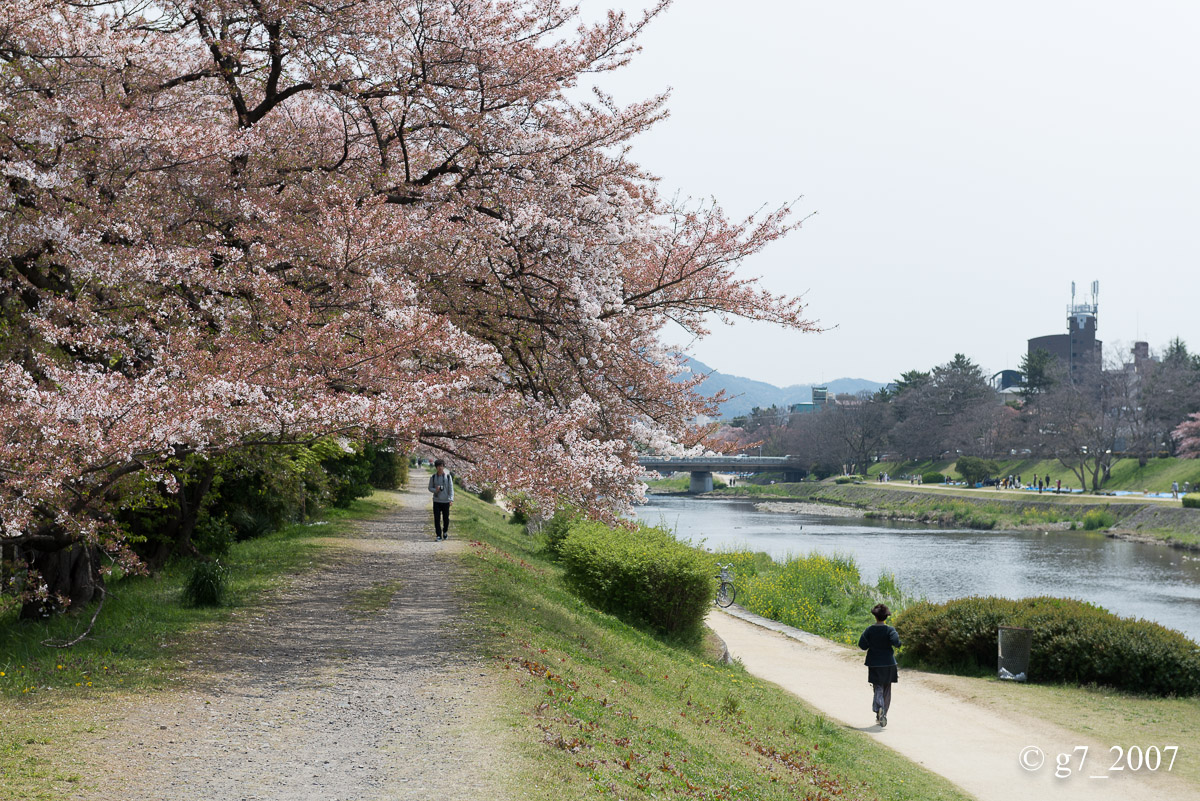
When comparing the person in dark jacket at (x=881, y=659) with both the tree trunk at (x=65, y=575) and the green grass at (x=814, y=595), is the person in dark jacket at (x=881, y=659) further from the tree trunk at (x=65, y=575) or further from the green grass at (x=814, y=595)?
the tree trunk at (x=65, y=575)

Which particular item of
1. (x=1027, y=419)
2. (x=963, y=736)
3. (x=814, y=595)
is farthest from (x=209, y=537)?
(x=1027, y=419)

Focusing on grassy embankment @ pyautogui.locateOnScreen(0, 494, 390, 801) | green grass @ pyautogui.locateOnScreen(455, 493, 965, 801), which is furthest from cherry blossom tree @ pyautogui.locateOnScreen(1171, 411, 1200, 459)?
grassy embankment @ pyautogui.locateOnScreen(0, 494, 390, 801)

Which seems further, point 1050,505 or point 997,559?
point 1050,505

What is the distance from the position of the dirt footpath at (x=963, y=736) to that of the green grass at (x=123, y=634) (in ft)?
24.9

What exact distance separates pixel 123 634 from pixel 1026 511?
6377 cm

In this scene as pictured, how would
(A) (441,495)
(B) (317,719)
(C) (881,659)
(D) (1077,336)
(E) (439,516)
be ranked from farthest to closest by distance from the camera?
(D) (1077,336)
(E) (439,516)
(A) (441,495)
(C) (881,659)
(B) (317,719)

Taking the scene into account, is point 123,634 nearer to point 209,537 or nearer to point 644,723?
point 644,723

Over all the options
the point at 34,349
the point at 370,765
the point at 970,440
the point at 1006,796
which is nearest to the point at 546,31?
the point at 34,349

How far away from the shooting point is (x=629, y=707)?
349 inches

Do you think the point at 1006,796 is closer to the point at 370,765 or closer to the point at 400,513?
the point at 370,765

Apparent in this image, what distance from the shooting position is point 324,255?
9477 millimetres

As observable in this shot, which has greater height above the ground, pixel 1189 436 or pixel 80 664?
pixel 1189 436

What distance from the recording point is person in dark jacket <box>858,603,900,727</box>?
11891 millimetres

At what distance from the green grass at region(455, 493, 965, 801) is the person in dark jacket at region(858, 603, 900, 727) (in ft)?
2.12
